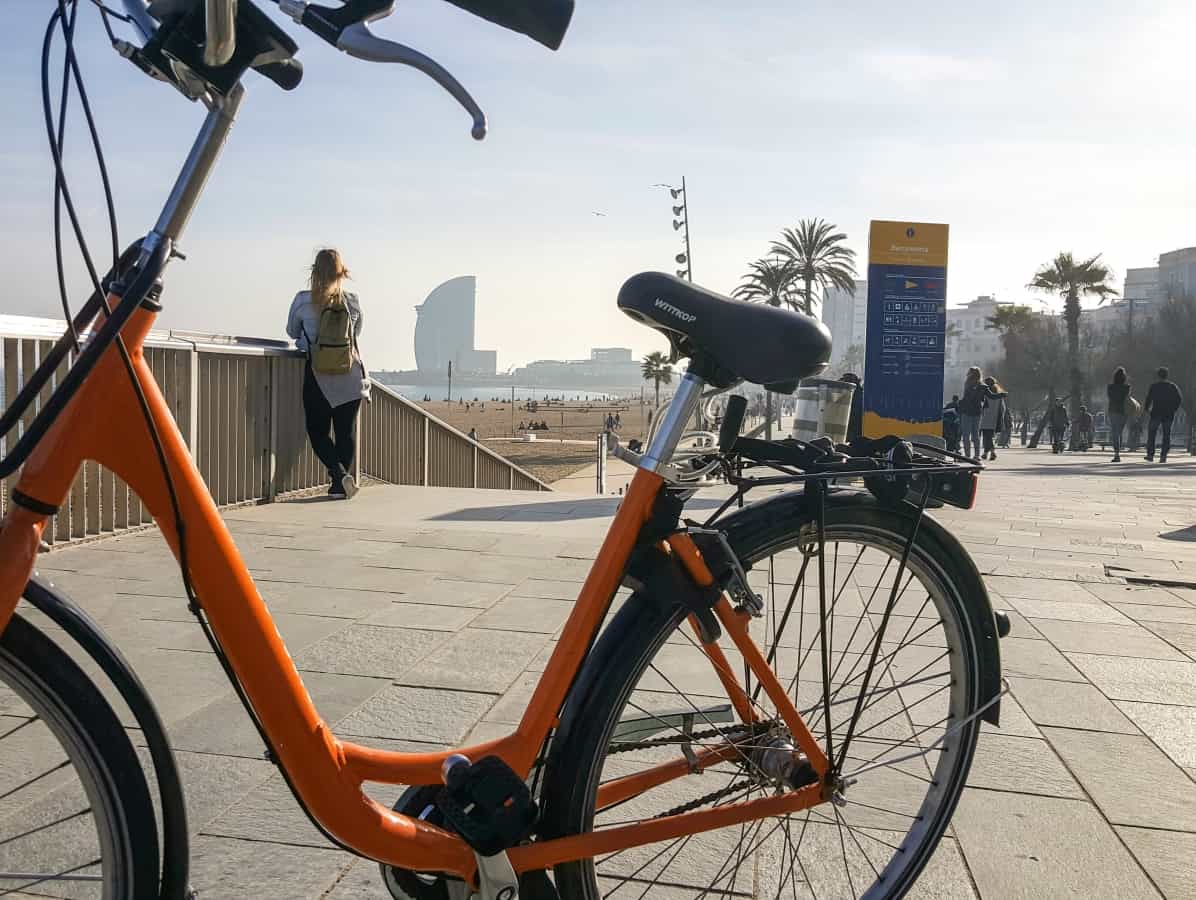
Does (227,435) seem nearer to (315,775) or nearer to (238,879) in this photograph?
(238,879)

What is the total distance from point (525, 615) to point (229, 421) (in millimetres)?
3574

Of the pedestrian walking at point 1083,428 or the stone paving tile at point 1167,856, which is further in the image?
the pedestrian walking at point 1083,428

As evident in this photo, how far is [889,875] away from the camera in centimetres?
211

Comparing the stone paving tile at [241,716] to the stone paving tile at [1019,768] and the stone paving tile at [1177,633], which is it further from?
the stone paving tile at [1177,633]

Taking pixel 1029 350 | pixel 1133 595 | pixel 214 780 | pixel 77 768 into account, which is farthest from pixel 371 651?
pixel 1029 350

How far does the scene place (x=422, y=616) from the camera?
459 cm

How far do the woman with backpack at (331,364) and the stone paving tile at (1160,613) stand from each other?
5.34m

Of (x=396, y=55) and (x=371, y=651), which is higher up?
(x=396, y=55)

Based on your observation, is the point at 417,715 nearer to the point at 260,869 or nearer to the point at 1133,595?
the point at 260,869

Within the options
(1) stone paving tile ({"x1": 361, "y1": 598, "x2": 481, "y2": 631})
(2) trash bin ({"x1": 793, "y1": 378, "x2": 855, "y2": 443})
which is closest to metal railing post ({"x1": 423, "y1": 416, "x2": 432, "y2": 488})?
(2) trash bin ({"x1": 793, "y1": 378, "x2": 855, "y2": 443})

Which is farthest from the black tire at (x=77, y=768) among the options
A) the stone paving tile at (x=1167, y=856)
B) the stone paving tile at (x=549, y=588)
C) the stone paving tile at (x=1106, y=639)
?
the stone paving tile at (x=1106, y=639)

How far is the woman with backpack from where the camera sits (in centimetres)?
762

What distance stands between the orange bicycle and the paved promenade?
0.53m

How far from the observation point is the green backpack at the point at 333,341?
766 centimetres
